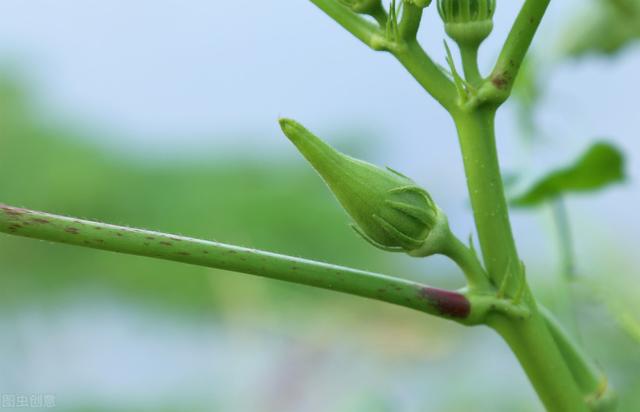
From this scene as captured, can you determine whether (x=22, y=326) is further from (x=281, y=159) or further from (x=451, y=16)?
(x=451, y=16)

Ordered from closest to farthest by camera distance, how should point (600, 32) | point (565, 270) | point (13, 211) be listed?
point (13, 211)
point (565, 270)
point (600, 32)

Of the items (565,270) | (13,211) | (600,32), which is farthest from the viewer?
(600,32)

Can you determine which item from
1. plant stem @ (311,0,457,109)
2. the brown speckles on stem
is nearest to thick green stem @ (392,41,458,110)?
plant stem @ (311,0,457,109)

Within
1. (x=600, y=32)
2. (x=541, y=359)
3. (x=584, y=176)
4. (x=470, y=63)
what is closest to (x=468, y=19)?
(x=470, y=63)

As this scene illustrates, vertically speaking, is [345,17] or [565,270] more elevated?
[345,17]

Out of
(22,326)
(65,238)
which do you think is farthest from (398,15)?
(22,326)

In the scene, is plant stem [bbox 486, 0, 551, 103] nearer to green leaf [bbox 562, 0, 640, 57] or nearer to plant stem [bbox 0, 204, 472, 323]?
plant stem [bbox 0, 204, 472, 323]

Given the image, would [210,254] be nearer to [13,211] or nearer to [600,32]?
[13,211]
